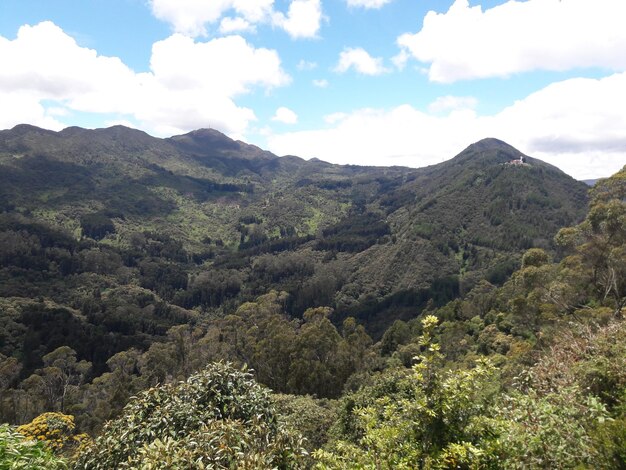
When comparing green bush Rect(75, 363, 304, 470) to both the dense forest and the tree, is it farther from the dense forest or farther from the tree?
the tree

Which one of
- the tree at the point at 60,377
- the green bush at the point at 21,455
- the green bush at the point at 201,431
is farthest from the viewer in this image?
the tree at the point at 60,377

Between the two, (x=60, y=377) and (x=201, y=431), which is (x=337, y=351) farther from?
(x=201, y=431)

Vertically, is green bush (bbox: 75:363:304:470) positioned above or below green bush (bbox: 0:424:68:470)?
below

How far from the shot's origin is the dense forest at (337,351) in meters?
7.62

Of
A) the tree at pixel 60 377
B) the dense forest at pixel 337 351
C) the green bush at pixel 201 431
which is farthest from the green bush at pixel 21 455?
the tree at pixel 60 377

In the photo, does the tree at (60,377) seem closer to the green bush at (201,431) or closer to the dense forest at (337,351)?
the dense forest at (337,351)

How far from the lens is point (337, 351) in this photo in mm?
58969

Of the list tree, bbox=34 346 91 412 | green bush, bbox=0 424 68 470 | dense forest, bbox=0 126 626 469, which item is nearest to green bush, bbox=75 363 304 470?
dense forest, bbox=0 126 626 469

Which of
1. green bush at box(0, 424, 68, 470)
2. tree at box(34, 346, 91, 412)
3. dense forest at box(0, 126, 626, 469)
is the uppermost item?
green bush at box(0, 424, 68, 470)

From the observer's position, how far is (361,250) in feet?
646

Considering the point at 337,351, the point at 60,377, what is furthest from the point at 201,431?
the point at 60,377

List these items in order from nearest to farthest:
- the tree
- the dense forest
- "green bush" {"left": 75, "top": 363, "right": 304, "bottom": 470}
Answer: "green bush" {"left": 75, "top": 363, "right": 304, "bottom": 470} → the dense forest → the tree

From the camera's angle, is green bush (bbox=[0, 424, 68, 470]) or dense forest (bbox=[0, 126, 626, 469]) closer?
green bush (bbox=[0, 424, 68, 470])

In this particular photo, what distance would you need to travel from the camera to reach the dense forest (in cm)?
762
